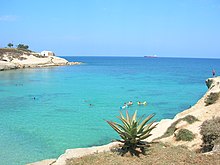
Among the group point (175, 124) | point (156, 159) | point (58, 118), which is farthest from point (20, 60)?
point (156, 159)

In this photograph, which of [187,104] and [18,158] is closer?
[18,158]

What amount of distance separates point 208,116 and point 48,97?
84.8ft

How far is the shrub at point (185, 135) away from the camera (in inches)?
486

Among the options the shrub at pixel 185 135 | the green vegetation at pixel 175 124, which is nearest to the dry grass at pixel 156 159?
the shrub at pixel 185 135

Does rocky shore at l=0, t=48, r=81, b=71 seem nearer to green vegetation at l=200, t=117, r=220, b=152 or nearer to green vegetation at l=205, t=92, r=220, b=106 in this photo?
green vegetation at l=205, t=92, r=220, b=106

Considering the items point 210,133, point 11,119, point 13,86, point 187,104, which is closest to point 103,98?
point 187,104

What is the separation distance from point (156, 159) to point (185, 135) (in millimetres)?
4620

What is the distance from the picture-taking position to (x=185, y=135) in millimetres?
→ 12430

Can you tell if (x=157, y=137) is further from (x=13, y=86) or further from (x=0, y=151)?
(x=13, y=86)

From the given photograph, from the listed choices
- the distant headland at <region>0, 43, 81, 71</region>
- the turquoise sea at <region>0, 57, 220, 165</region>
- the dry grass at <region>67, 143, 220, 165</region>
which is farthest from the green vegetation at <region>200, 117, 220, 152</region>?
the distant headland at <region>0, 43, 81, 71</region>

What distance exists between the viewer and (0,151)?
1581 centimetres

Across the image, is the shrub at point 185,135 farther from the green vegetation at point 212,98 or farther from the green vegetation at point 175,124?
the green vegetation at point 212,98

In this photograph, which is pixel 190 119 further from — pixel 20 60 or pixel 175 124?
pixel 20 60

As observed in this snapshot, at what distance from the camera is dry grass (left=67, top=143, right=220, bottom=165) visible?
758 cm
